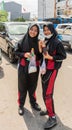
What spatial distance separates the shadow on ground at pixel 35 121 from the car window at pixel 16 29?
6552 mm

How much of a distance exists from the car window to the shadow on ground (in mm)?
6552

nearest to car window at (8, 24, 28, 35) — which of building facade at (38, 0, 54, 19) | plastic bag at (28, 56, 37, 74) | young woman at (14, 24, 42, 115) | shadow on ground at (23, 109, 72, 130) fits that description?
young woman at (14, 24, 42, 115)

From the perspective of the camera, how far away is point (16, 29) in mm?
11938

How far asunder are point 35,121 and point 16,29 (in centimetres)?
739

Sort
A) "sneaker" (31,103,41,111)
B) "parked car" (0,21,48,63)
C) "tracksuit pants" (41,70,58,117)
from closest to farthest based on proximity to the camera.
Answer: "tracksuit pants" (41,70,58,117), "sneaker" (31,103,41,111), "parked car" (0,21,48,63)

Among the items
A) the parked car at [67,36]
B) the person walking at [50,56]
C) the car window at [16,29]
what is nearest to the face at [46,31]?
the person walking at [50,56]

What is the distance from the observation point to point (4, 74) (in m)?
9.03

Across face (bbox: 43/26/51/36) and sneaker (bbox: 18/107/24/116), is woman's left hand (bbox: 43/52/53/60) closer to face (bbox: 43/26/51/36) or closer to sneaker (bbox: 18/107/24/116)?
face (bbox: 43/26/51/36)

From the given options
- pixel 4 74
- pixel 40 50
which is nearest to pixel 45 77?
pixel 40 50

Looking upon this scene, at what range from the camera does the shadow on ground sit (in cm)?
473

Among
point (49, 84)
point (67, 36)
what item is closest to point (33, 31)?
point (49, 84)

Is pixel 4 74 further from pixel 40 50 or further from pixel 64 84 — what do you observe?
pixel 40 50

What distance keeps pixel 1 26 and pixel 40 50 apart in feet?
27.7

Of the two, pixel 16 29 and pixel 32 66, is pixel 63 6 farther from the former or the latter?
pixel 32 66
